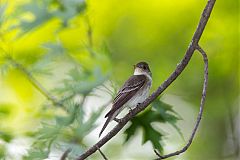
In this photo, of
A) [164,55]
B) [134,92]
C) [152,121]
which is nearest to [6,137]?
[134,92]

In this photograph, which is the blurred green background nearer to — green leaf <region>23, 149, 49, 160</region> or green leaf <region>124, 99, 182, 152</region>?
green leaf <region>124, 99, 182, 152</region>

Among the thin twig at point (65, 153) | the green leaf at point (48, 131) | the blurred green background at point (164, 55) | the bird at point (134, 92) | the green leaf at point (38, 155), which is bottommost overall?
the thin twig at point (65, 153)

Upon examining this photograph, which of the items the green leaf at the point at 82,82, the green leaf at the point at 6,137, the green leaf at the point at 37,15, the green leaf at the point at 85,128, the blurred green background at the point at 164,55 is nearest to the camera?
the green leaf at the point at 85,128

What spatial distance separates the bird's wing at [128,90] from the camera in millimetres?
3904

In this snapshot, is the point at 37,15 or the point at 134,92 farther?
the point at 37,15

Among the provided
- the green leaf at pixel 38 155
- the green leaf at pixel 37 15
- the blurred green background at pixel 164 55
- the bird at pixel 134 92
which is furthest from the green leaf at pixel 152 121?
the blurred green background at pixel 164 55

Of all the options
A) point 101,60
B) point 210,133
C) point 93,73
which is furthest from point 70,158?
point 210,133

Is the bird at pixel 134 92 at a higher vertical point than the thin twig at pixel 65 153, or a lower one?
higher

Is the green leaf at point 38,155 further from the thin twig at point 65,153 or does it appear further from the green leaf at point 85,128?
the green leaf at point 85,128

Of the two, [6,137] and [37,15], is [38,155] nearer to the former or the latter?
[6,137]

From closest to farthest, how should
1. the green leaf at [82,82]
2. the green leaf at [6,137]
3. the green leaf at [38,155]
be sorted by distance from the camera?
the green leaf at [38,155] → the green leaf at [82,82] → the green leaf at [6,137]

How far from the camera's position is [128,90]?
4.21 m

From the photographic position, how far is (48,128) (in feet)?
12.4

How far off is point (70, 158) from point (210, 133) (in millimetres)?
3420
